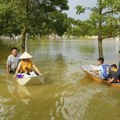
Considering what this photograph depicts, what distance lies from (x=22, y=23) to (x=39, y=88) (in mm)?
12318

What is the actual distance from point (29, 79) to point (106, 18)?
867 cm

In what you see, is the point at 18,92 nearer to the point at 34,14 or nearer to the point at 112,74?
the point at 112,74

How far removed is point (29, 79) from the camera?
14438 millimetres

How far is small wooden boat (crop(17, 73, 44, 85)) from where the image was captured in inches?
568

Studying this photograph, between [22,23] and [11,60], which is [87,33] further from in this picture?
[11,60]

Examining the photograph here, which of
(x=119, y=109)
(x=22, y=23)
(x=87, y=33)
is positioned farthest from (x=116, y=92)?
(x=22, y=23)

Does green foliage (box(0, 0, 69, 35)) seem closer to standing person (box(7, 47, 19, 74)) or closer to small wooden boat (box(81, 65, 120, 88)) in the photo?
small wooden boat (box(81, 65, 120, 88))

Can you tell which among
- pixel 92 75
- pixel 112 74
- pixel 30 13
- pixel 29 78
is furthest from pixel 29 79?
pixel 30 13

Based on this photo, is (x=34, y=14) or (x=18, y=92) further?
(x=34, y=14)

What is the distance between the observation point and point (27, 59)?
15062mm

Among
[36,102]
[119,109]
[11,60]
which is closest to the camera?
[119,109]

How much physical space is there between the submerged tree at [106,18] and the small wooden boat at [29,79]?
307 inches

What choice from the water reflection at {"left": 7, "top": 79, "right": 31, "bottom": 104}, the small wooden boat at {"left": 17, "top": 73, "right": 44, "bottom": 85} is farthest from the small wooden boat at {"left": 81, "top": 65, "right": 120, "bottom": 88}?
the water reflection at {"left": 7, "top": 79, "right": 31, "bottom": 104}

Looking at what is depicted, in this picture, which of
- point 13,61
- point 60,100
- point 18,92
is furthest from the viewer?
point 13,61
